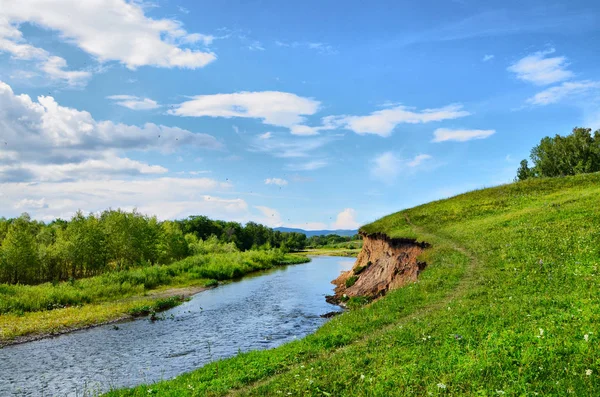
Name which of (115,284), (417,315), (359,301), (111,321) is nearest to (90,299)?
(115,284)

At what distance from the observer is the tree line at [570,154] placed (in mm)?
96062

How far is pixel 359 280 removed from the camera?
53.0 metres

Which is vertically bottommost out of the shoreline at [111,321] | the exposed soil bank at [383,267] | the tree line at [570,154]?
the shoreline at [111,321]

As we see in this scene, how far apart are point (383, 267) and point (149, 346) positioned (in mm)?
28461

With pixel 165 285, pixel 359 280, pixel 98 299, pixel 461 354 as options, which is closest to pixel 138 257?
pixel 165 285

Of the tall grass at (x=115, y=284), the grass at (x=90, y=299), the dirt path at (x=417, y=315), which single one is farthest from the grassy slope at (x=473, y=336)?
the tall grass at (x=115, y=284)

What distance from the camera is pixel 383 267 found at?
155ft

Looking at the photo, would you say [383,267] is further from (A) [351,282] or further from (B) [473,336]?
(B) [473,336]

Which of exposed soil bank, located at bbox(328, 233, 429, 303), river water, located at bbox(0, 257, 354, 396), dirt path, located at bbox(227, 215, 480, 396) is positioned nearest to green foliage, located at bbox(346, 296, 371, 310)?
exposed soil bank, located at bbox(328, 233, 429, 303)

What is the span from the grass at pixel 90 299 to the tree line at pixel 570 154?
9490cm

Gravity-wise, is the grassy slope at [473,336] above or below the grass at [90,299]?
above

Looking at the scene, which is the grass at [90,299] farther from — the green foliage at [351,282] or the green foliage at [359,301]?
the green foliage at [351,282]

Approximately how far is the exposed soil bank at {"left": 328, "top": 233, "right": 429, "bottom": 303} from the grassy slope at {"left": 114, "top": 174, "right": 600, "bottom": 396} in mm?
5670

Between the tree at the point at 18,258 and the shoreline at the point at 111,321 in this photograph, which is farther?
the tree at the point at 18,258
